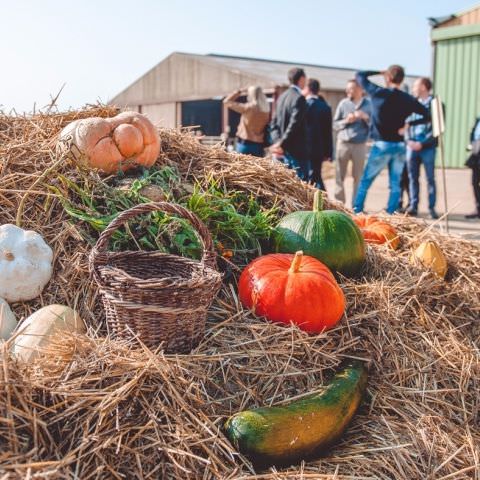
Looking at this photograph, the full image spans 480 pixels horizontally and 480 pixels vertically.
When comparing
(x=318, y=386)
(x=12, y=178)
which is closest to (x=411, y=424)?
(x=318, y=386)

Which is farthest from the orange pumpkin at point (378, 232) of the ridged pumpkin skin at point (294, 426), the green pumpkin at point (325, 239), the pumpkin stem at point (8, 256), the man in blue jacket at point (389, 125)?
the man in blue jacket at point (389, 125)

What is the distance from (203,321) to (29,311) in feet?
3.29

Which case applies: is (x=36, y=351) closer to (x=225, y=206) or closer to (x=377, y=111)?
(x=225, y=206)

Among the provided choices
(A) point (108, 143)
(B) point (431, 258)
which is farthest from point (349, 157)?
(A) point (108, 143)

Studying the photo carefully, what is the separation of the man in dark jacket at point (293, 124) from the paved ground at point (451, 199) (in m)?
2.16

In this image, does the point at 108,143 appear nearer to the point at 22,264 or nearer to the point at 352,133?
the point at 22,264

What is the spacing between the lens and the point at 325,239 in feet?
12.7

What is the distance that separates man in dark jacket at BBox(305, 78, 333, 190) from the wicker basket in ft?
21.1

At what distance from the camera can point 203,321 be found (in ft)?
9.52

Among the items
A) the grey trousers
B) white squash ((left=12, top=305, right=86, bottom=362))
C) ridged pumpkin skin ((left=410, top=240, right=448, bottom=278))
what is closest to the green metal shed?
the grey trousers

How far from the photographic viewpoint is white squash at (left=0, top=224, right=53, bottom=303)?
325cm

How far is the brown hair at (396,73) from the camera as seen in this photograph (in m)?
8.85

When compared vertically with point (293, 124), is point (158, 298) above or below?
below

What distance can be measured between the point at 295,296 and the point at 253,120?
6265 mm
